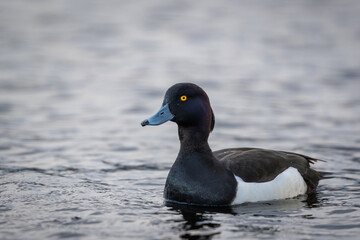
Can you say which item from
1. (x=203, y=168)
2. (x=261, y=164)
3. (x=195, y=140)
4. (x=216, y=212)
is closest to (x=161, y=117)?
(x=195, y=140)

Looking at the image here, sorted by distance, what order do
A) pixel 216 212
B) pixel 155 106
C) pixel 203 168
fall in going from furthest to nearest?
pixel 155 106 < pixel 203 168 < pixel 216 212

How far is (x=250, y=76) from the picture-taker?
19156 millimetres

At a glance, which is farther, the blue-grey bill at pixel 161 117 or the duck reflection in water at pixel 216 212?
the blue-grey bill at pixel 161 117

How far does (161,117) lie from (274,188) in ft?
5.82

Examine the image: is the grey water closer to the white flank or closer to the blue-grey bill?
the white flank

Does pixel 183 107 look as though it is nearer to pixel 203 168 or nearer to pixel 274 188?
pixel 203 168

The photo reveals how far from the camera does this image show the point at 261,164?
9258mm

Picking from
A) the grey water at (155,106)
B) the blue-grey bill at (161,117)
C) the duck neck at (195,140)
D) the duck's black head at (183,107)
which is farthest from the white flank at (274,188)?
the blue-grey bill at (161,117)

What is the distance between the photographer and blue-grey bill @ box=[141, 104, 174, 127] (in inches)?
349

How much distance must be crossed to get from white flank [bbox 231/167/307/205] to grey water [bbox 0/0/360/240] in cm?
13

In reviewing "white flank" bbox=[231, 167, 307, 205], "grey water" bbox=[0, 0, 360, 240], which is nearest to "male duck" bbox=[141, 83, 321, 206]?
"white flank" bbox=[231, 167, 307, 205]

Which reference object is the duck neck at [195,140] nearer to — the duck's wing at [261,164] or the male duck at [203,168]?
the male duck at [203,168]

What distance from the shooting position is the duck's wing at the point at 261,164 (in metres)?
9.06

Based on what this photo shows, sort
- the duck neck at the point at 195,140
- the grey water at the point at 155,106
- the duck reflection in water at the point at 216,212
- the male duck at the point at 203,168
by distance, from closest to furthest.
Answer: the duck reflection in water at the point at 216,212 < the grey water at the point at 155,106 < the male duck at the point at 203,168 < the duck neck at the point at 195,140
